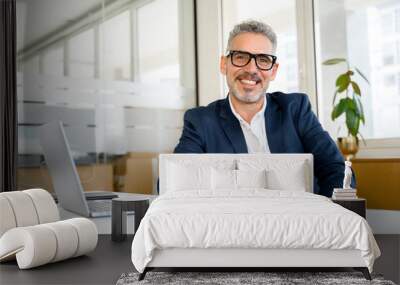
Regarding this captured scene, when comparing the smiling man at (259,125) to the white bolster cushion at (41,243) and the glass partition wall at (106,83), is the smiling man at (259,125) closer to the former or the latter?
the white bolster cushion at (41,243)

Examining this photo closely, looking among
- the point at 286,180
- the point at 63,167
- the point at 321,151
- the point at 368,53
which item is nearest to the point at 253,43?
the point at 321,151

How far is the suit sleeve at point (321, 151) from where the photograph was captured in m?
4.10

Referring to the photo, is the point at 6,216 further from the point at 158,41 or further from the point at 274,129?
the point at 158,41

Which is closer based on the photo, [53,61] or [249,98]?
[249,98]

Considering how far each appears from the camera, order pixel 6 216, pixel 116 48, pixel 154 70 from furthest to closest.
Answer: pixel 154 70 → pixel 116 48 → pixel 6 216

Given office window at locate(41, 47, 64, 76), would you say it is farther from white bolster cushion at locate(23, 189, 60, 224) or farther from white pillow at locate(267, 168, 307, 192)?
white pillow at locate(267, 168, 307, 192)

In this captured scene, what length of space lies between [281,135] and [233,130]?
39cm

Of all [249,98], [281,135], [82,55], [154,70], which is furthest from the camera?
[154,70]

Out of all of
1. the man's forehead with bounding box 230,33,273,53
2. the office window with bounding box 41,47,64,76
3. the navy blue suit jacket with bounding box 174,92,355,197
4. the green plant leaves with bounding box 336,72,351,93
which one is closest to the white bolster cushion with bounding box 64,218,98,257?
the navy blue suit jacket with bounding box 174,92,355,197

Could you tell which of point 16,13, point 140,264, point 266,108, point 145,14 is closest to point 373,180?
point 266,108

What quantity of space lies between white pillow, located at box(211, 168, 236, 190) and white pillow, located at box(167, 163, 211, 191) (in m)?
0.06

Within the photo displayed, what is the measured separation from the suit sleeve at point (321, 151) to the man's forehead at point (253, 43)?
60cm

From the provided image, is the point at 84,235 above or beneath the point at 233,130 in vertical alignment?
beneath

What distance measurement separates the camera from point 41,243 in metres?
3.00
